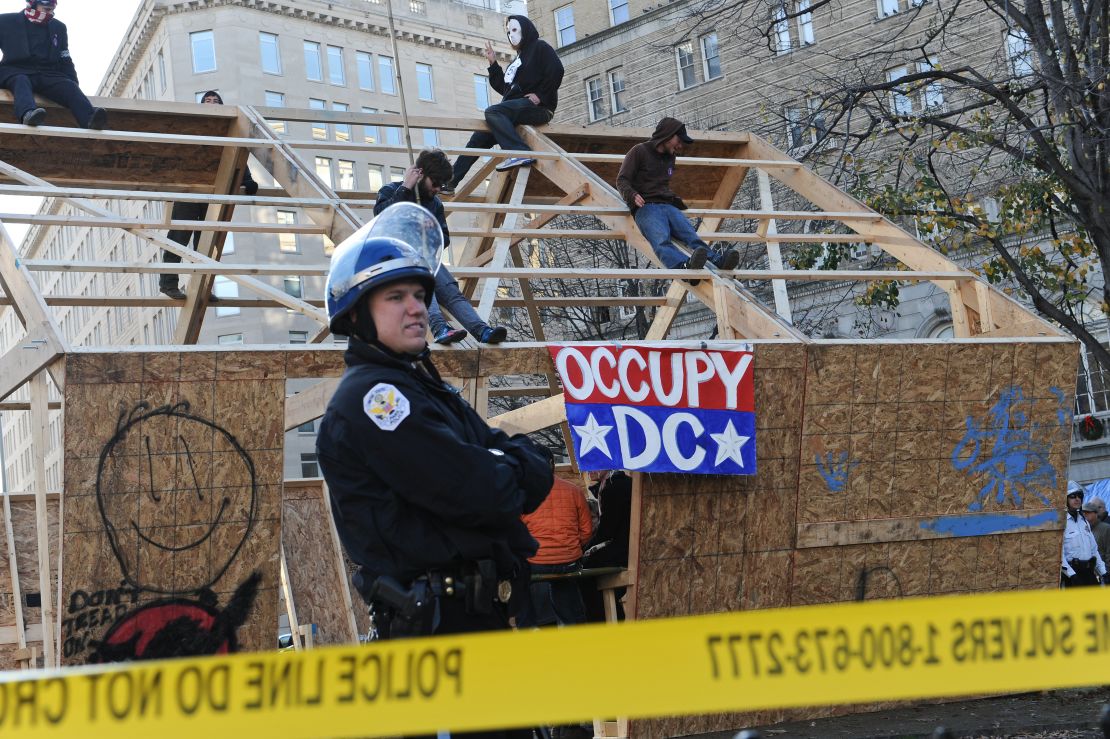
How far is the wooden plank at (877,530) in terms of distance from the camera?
1019cm

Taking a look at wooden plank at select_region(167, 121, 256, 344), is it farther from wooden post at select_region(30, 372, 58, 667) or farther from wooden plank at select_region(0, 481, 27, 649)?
wooden post at select_region(30, 372, 58, 667)

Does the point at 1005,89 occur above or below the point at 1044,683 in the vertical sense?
above

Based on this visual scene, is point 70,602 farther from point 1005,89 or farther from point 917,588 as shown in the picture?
point 1005,89

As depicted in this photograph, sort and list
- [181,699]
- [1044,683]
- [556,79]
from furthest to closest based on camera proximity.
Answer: [556,79] → [1044,683] → [181,699]

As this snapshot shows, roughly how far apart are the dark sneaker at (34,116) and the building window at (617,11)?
3163 centimetres

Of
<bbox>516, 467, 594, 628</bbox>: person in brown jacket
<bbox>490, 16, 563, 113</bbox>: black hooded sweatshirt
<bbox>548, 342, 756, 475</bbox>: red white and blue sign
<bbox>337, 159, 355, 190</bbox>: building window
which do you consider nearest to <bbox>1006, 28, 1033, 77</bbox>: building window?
<bbox>490, 16, 563, 113</bbox>: black hooded sweatshirt

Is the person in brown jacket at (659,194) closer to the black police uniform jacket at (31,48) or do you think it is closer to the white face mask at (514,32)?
the white face mask at (514,32)

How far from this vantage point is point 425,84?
64.4m

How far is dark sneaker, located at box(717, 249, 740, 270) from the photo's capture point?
11.1 metres

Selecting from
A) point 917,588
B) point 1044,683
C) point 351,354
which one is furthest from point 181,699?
point 917,588

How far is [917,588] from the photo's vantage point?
1058cm

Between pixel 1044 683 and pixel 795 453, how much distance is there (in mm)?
6649

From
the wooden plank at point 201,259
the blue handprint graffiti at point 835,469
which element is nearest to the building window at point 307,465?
the wooden plank at point 201,259

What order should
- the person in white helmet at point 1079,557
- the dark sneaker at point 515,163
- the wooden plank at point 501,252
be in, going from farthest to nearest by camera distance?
the person in white helmet at point 1079,557, the dark sneaker at point 515,163, the wooden plank at point 501,252
